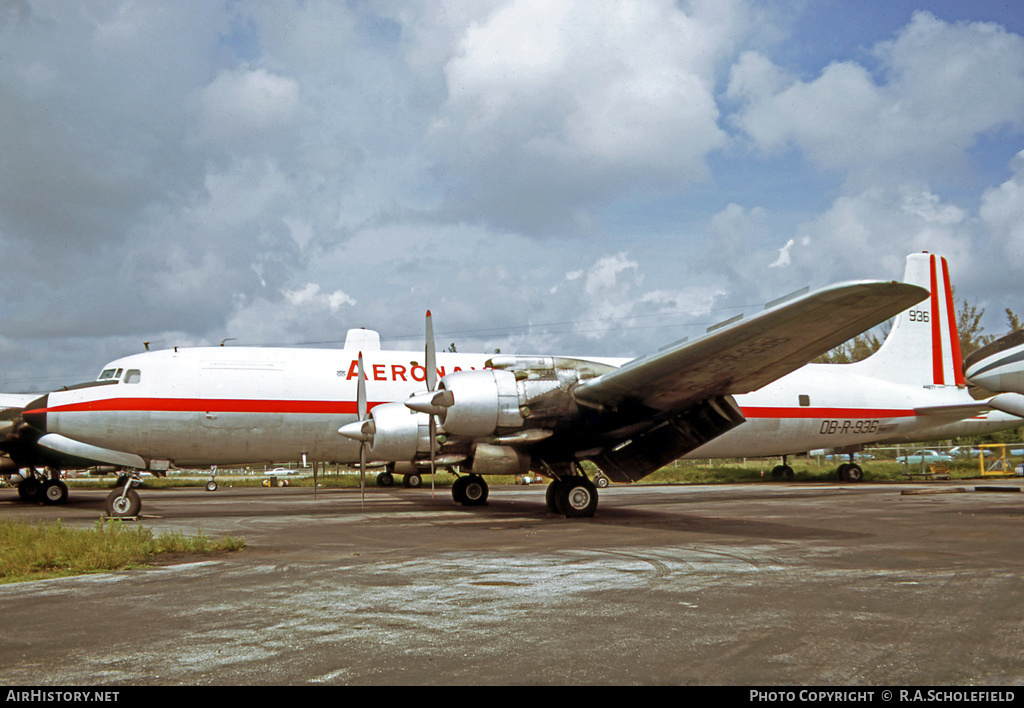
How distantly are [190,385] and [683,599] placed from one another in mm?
15037

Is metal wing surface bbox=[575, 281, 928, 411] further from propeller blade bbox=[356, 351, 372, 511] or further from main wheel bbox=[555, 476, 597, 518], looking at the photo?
propeller blade bbox=[356, 351, 372, 511]

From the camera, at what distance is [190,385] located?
1756cm

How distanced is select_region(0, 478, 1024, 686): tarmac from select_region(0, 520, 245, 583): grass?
0.68m

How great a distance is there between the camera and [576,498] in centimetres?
1384

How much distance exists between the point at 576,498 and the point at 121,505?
9.25 metres

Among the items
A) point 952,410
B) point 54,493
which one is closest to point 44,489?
point 54,493

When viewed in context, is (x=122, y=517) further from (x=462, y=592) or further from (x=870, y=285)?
(x=870, y=285)

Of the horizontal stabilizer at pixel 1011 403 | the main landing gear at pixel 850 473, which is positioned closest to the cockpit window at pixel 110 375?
the horizontal stabilizer at pixel 1011 403

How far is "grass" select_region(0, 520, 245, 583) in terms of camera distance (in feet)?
27.1

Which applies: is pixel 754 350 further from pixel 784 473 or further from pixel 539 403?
pixel 784 473


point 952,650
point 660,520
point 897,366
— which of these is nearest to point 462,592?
point 952,650

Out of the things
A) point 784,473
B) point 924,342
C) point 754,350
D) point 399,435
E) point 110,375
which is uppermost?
point 924,342

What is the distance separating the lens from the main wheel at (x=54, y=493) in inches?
901

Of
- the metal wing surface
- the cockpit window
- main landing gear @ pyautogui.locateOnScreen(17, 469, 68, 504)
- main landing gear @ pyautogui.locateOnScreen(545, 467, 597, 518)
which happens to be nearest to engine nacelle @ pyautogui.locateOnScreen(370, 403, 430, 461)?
main landing gear @ pyautogui.locateOnScreen(545, 467, 597, 518)
